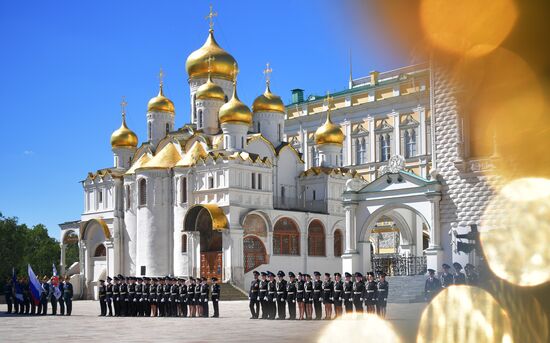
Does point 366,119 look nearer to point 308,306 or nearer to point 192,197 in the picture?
point 192,197

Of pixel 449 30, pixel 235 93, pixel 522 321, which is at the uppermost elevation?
pixel 235 93

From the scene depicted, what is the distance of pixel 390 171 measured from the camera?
26469 mm

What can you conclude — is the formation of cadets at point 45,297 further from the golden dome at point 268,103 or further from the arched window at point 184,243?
the golden dome at point 268,103

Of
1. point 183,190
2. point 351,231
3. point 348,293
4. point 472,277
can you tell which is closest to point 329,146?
point 183,190

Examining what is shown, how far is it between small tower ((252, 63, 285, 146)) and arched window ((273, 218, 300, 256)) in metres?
5.34

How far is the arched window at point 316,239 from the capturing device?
38.9 m

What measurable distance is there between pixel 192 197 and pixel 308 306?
1859 centimetres

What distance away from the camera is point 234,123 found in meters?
37.1

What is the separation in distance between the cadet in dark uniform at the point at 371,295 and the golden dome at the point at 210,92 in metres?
23.5

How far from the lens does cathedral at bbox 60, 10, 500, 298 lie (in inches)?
1364

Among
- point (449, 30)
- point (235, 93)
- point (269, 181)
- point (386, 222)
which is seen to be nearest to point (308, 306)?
point (449, 30)

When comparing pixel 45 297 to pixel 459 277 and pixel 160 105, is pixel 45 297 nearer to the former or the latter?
pixel 459 277

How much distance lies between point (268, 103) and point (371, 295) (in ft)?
81.0

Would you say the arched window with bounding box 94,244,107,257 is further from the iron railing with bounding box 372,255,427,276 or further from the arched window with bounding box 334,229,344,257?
the iron railing with bounding box 372,255,427,276
